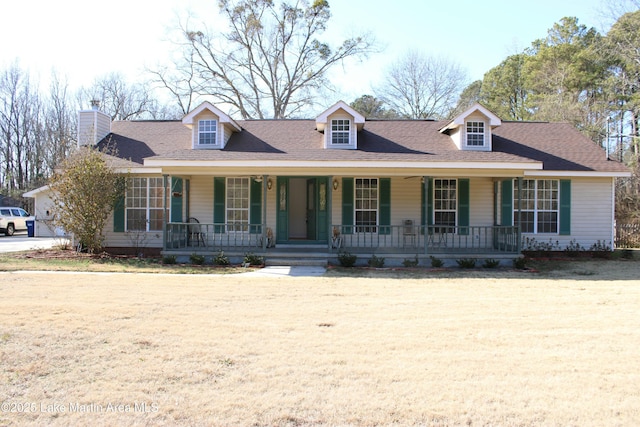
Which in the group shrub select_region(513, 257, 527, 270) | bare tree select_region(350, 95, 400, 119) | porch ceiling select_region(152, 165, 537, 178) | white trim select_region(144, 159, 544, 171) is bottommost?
shrub select_region(513, 257, 527, 270)

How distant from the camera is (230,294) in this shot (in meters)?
8.26

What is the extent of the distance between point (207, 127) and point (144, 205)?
3.28 meters

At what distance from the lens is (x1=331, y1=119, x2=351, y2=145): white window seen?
47.3 ft

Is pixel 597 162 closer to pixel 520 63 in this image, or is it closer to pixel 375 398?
pixel 375 398

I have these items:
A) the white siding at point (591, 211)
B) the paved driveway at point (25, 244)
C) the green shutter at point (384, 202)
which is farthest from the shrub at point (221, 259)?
the white siding at point (591, 211)

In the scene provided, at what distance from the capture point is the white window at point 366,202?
14.2 meters

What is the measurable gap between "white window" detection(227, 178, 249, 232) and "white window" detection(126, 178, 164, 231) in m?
2.27

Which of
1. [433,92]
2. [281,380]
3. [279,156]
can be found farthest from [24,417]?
[433,92]

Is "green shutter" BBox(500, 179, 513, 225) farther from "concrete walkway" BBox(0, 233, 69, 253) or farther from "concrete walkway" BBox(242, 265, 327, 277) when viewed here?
"concrete walkway" BBox(0, 233, 69, 253)

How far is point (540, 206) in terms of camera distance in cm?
1450

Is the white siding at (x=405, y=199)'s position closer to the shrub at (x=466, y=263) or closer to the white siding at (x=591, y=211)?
the shrub at (x=466, y=263)

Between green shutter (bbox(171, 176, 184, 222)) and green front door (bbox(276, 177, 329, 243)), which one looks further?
green front door (bbox(276, 177, 329, 243))

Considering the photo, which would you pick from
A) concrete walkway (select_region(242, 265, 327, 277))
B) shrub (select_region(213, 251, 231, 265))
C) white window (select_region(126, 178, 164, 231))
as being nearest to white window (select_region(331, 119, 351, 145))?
concrete walkway (select_region(242, 265, 327, 277))

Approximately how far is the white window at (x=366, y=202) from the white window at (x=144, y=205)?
6.40 metres
